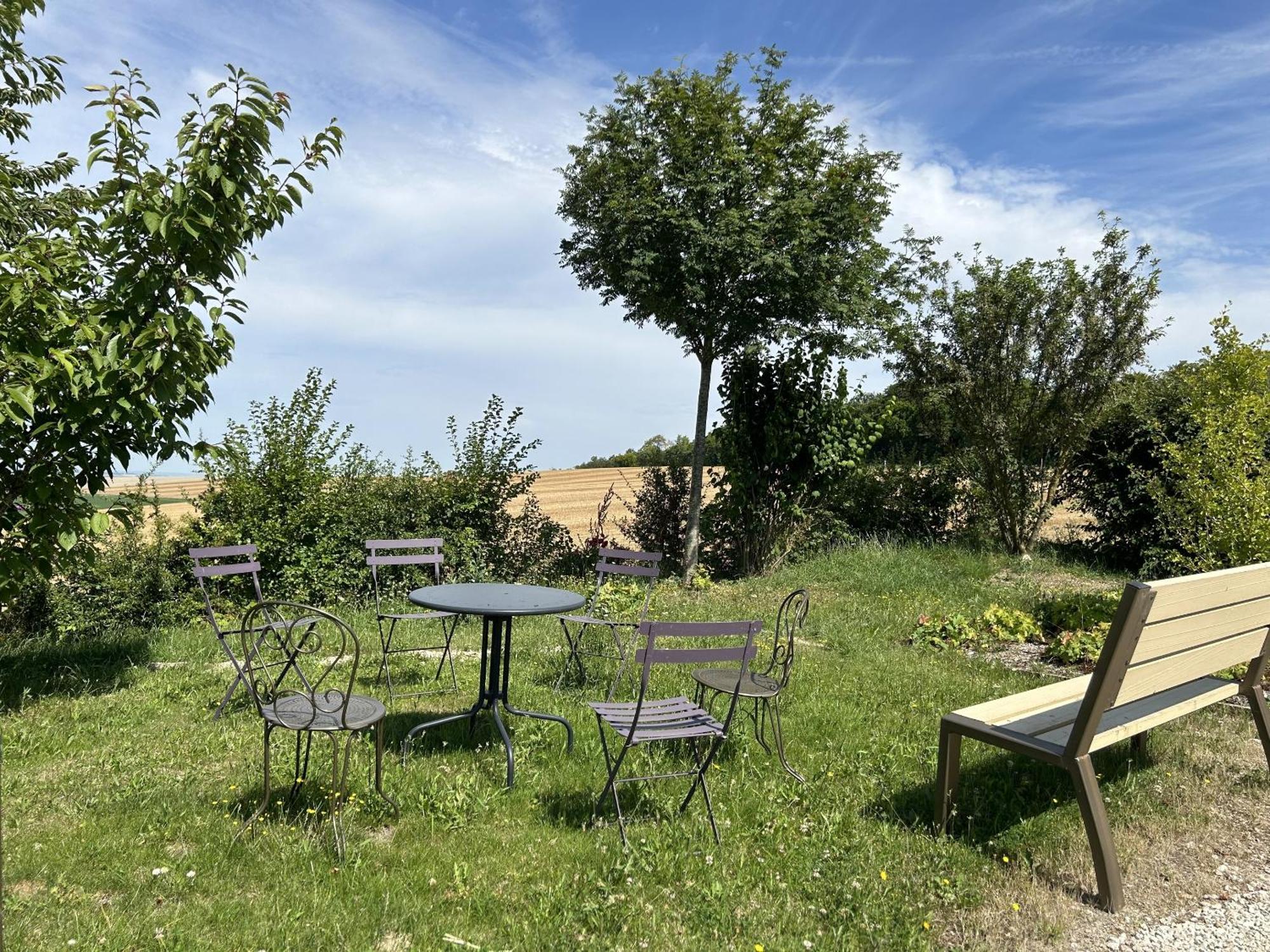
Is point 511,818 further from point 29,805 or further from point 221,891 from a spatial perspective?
point 29,805

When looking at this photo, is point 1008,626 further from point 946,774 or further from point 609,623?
point 946,774

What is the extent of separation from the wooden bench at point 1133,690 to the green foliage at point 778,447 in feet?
24.5

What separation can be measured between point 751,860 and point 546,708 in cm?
230

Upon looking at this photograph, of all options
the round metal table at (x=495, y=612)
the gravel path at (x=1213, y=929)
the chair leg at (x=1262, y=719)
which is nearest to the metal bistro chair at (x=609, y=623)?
the round metal table at (x=495, y=612)

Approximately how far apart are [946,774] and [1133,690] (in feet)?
2.84

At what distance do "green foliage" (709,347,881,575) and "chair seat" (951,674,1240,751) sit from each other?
24.3 ft

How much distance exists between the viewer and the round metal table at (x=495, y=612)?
173 inches

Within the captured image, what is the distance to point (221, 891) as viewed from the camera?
317cm

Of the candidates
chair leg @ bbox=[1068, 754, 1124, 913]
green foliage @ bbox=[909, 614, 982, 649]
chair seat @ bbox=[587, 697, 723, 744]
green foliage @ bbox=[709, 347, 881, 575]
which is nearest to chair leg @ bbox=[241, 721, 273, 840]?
chair seat @ bbox=[587, 697, 723, 744]

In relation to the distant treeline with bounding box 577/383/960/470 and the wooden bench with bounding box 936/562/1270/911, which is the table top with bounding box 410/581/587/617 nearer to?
the wooden bench with bounding box 936/562/1270/911

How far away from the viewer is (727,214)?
9.73m

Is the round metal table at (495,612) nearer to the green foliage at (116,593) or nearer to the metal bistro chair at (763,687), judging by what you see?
the metal bistro chair at (763,687)

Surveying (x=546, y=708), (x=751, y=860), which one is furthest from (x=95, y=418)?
(x=751, y=860)

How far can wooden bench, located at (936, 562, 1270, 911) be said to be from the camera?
127 inches
